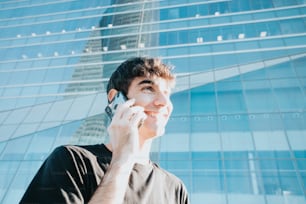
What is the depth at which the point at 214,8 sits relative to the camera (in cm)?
1429

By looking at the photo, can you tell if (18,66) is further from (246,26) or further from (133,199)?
(133,199)

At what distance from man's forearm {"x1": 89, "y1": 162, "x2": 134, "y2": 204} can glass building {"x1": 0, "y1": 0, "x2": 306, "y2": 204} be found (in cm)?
510

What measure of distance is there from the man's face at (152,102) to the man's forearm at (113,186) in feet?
1.12

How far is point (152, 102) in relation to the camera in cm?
102

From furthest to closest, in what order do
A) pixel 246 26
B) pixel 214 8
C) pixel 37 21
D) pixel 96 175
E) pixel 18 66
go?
pixel 37 21
pixel 18 66
pixel 214 8
pixel 246 26
pixel 96 175

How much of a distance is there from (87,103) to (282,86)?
21.7 feet

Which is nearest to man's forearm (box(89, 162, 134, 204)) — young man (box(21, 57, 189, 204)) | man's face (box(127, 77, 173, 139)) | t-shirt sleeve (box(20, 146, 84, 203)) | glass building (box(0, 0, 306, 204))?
young man (box(21, 57, 189, 204))

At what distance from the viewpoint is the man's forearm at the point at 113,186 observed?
1.96 ft

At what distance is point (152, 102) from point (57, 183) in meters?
0.48

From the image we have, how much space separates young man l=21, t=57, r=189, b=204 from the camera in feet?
2.18

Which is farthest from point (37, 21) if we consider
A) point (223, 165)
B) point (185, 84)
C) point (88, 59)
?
point (223, 165)

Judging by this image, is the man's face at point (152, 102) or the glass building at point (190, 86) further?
the glass building at point (190, 86)

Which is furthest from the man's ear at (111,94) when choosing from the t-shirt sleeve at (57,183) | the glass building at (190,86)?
the glass building at (190,86)

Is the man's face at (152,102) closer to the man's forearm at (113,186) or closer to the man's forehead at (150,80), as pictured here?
the man's forehead at (150,80)
